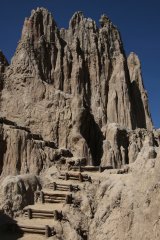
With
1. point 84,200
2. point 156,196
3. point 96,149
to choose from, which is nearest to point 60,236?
point 84,200

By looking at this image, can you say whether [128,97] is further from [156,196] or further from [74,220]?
[156,196]

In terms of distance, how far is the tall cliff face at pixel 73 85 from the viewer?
55281 millimetres

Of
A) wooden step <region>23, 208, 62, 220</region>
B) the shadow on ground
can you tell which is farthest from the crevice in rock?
the shadow on ground

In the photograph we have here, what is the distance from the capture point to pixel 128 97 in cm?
7619

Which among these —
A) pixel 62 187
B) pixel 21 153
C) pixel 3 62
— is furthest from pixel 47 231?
pixel 3 62

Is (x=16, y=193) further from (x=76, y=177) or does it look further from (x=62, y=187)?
(x=76, y=177)

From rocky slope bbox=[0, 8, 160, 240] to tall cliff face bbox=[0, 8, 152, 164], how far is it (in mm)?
139

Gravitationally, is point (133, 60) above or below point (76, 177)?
above

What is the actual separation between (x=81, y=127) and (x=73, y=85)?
1502 cm

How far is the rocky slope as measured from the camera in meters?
23.0

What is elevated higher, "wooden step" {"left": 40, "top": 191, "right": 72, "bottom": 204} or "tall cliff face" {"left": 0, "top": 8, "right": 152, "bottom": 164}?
"tall cliff face" {"left": 0, "top": 8, "right": 152, "bottom": 164}

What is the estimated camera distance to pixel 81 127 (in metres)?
56.0

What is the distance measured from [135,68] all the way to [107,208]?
66.6 meters

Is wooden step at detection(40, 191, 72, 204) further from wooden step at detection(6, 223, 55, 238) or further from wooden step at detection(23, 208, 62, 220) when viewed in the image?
wooden step at detection(6, 223, 55, 238)
